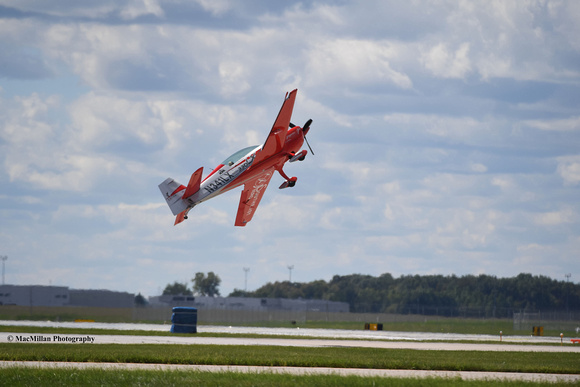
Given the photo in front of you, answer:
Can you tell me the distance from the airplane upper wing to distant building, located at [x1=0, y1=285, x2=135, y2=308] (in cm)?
8324

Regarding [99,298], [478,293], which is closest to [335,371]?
[99,298]

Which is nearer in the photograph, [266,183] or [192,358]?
[192,358]

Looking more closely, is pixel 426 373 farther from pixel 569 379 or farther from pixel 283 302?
pixel 283 302

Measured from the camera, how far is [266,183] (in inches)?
1705

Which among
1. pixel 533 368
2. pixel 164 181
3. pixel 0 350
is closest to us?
pixel 533 368

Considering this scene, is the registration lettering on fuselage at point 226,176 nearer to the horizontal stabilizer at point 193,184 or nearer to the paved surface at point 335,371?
the horizontal stabilizer at point 193,184

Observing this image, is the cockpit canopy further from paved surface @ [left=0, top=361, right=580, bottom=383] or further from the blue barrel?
the blue barrel

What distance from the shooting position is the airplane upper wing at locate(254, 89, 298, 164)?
41.1 meters

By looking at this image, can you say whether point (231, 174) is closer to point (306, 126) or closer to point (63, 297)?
point (306, 126)

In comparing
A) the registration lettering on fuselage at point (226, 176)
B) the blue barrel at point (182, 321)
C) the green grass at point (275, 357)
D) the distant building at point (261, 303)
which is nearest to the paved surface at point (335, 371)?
the green grass at point (275, 357)

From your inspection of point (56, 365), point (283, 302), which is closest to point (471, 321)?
point (283, 302)

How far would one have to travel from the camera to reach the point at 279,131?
41.6 m

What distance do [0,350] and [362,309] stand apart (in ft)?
335

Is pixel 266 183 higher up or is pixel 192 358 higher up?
pixel 266 183
